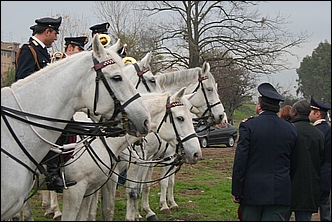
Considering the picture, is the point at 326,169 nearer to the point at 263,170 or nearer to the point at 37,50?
the point at 263,170

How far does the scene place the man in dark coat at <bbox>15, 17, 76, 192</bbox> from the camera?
5.80 m

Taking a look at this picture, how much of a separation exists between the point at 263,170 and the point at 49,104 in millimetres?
2578

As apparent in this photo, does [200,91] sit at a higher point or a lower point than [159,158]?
higher

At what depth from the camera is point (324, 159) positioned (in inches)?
282

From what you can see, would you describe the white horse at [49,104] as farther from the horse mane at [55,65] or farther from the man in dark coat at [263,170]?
the man in dark coat at [263,170]

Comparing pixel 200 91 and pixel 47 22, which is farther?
pixel 200 91

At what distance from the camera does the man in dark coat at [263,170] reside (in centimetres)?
543

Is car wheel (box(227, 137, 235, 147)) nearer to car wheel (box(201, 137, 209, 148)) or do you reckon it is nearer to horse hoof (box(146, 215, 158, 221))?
car wheel (box(201, 137, 209, 148))

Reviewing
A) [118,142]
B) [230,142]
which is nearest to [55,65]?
[118,142]

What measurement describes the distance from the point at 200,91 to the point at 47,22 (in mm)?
5761

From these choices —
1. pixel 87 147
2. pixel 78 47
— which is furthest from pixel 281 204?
pixel 78 47

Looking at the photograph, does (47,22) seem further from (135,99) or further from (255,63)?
(255,63)

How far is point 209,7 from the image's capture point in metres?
28.0

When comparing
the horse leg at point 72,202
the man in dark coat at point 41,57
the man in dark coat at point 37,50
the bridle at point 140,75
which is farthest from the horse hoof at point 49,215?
the man in dark coat at point 37,50
